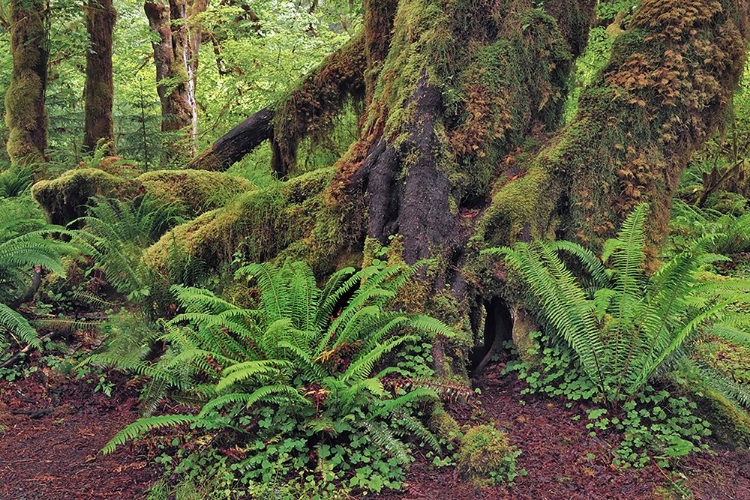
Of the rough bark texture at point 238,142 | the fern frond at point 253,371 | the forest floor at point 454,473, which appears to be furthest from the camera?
the rough bark texture at point 238,142

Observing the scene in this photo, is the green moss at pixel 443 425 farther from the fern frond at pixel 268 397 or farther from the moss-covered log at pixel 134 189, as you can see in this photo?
the moss-covered log at pixel 134 189

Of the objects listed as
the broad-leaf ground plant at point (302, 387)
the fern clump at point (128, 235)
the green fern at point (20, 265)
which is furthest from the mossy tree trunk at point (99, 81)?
the broad-leaf ground plant at point (302, 387)

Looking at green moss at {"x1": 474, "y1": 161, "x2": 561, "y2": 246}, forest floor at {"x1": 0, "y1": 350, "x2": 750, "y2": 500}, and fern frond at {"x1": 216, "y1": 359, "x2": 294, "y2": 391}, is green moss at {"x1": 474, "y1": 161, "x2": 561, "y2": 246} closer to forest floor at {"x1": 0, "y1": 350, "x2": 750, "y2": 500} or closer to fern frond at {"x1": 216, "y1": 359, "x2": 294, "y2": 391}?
forest floor at {"x1": 0, "y1": 350, "x2": 750, "y2": 500}

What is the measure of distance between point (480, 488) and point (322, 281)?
7.36 feet

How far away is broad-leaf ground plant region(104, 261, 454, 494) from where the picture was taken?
9.60ft

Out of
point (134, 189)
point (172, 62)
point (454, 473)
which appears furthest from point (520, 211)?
point (172, 62)

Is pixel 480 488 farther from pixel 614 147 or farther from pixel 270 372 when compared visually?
pixel 614 147

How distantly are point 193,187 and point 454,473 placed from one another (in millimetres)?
5025

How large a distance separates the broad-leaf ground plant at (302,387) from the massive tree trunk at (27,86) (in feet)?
24.8

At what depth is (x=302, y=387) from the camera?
321 centimetres

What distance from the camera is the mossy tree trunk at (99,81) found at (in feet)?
31.8

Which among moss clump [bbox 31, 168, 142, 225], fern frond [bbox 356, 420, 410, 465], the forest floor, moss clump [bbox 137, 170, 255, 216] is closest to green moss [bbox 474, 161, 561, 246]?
the forest floor

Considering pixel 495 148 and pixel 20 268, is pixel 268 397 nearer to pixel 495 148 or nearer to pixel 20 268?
pixel 495 148

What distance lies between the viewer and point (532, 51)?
4941 millimetres
